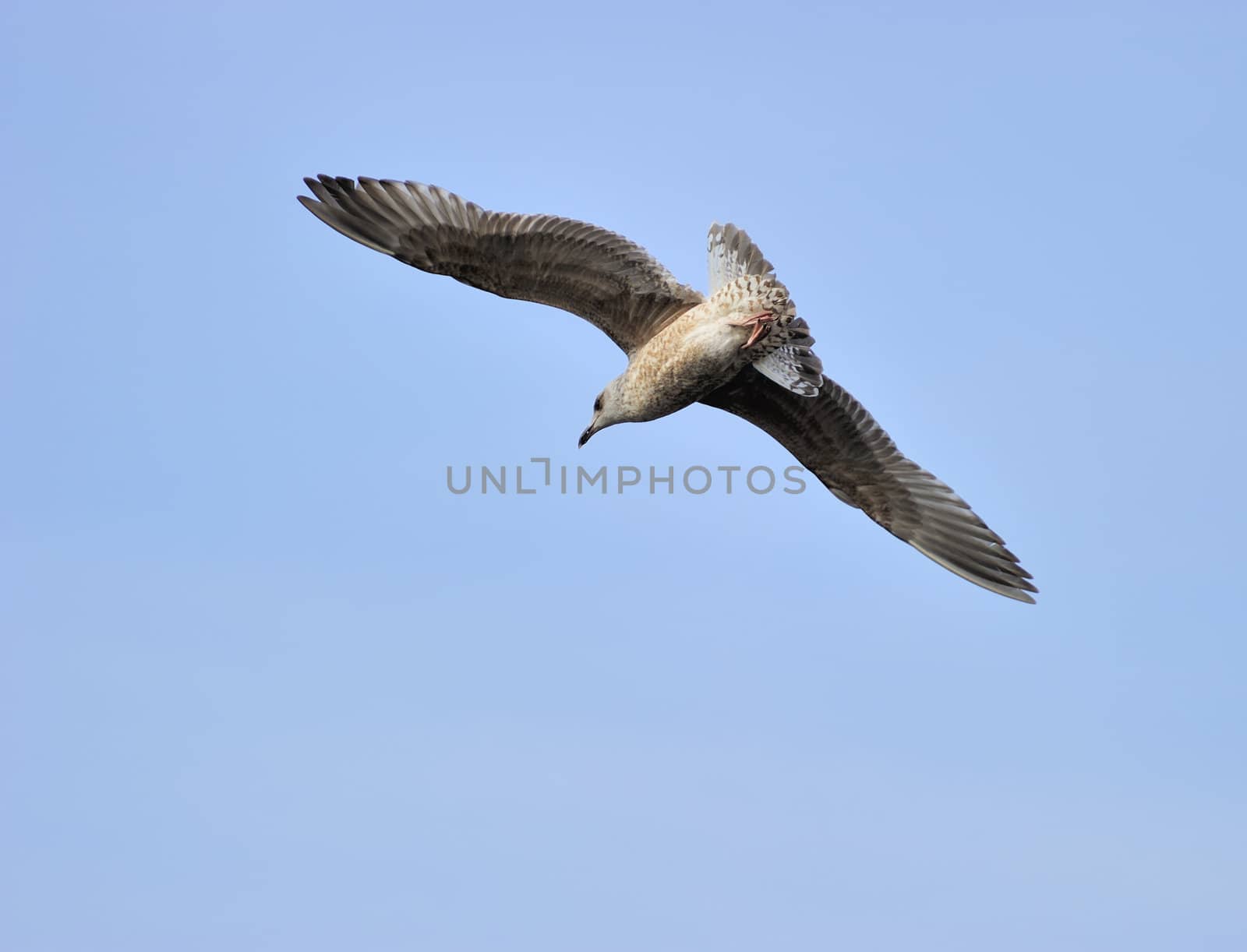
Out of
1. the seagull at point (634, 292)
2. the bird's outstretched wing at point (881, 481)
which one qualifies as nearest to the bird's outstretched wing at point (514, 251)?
the seagull at point (634, 292)

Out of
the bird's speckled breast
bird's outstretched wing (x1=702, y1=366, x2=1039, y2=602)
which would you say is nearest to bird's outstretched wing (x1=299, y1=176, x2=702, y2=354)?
the bird's speckled breast

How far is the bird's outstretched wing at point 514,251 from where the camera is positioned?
45.4ft

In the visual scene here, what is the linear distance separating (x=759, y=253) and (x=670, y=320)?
1036 millimetres

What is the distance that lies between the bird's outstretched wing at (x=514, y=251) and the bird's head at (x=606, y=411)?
0.51m

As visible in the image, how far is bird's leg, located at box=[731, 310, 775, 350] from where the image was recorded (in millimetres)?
13602

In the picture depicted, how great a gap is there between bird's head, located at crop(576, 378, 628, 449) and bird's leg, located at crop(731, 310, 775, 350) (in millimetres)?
1512

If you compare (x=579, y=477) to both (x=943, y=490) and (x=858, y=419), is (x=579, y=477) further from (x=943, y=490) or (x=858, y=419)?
(x=943, y=490)

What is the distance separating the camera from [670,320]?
14281 millimetres

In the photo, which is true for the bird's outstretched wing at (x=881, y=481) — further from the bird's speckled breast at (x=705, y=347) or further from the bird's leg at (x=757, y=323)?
the bird's leg at (x=757, y=323)

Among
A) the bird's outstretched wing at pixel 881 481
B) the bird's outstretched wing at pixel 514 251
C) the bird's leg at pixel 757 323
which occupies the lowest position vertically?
the bird's outstretched wing at pixel 881 481

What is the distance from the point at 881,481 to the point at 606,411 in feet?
9.11

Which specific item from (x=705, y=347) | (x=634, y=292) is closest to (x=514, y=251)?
(x=634, y=292)

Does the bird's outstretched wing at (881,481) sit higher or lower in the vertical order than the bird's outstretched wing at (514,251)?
lower

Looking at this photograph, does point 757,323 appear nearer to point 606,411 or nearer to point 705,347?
point 705,347
